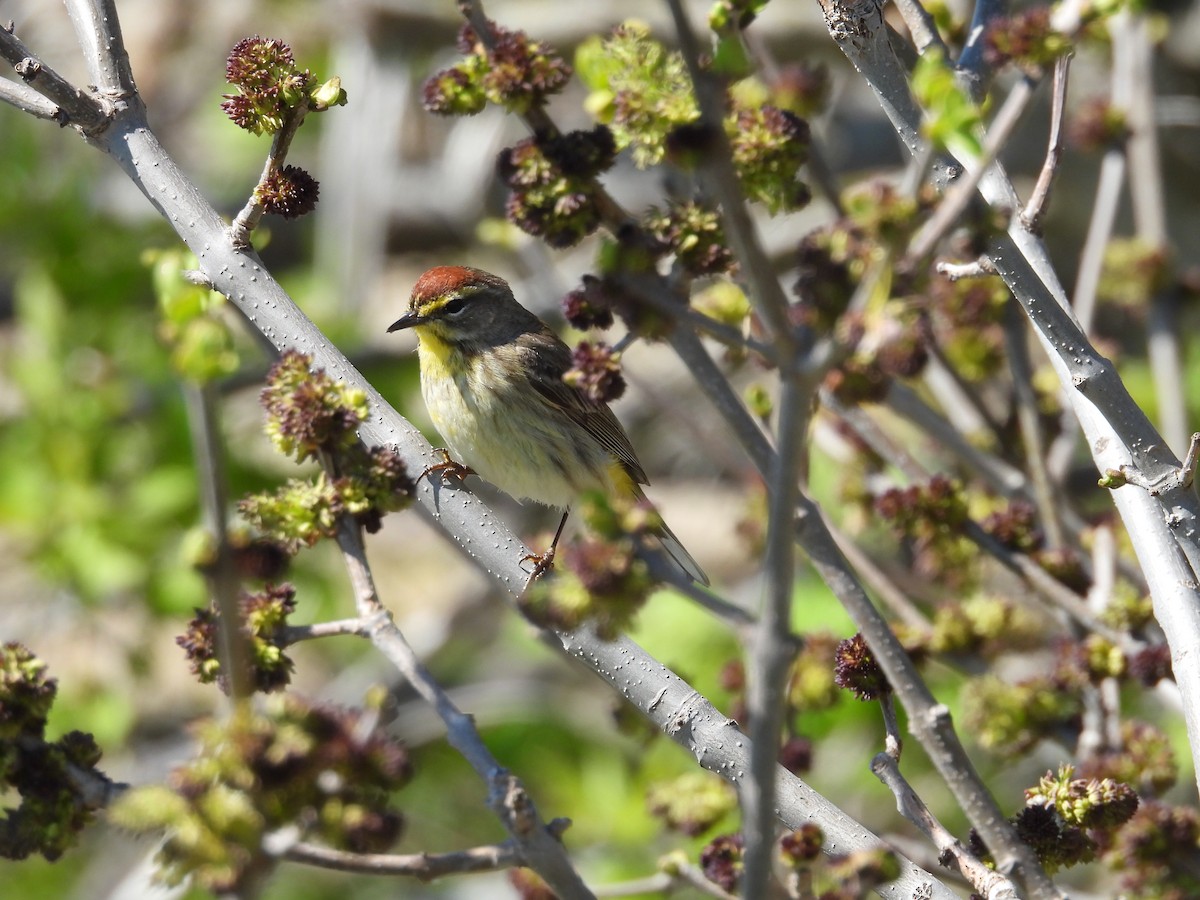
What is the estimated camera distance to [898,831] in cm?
489

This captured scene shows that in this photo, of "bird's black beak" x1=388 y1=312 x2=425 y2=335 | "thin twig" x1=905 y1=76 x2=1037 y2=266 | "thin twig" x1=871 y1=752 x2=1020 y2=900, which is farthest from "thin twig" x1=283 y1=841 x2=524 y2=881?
"bird's black beak" x1=388 y1=312 x2=425 y2=335

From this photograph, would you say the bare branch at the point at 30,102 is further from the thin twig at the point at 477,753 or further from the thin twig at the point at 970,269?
the thin twig at the point at 970,269

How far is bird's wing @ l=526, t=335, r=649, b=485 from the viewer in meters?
4.16

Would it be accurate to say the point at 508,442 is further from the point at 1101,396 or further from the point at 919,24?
the point at 1101,396

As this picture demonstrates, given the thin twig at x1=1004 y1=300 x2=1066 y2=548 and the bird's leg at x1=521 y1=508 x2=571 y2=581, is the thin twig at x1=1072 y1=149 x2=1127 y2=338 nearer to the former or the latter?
the thin twig at x1=1004 y1=300 x2=1066 y2=548

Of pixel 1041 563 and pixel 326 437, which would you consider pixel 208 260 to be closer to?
pixel 326 437

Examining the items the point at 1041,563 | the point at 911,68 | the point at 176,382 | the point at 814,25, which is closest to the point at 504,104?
the point at 911,68

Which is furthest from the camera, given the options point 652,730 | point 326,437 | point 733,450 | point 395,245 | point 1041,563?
point 395,245

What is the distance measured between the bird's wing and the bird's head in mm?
136

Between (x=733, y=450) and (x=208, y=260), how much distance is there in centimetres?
355

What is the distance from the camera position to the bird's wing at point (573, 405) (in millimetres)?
4156

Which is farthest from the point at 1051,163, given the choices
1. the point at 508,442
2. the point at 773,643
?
the point at 508,442

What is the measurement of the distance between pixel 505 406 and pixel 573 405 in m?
0.24

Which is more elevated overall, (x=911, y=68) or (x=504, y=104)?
(x=911, y=68)
